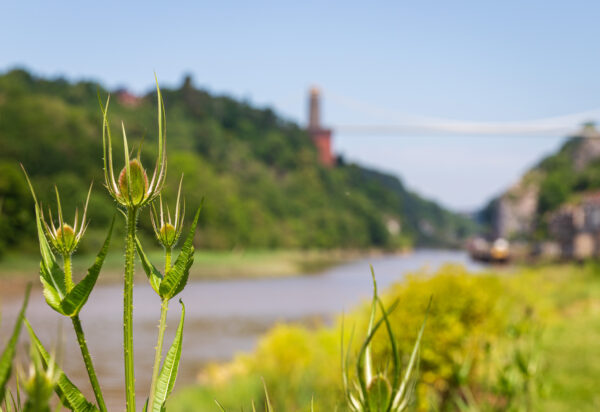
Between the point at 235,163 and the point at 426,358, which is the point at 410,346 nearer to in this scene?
the point at 426,358

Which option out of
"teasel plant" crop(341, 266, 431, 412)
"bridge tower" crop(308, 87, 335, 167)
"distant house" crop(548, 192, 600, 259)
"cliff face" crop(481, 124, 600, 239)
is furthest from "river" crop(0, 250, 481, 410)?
"cliff face" crop(481, 124, 600, 239)

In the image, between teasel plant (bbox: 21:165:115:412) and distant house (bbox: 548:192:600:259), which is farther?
distant house (bbox: 548:192:600:259)

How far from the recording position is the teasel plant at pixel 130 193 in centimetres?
45

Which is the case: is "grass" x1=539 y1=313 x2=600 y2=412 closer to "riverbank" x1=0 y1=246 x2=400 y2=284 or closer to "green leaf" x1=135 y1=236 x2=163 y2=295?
"green leaf" x1=135 y1=236 x2=163 y2=295

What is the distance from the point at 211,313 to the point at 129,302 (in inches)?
1168

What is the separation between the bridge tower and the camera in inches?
2087

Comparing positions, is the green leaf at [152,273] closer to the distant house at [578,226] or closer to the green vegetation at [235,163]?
the green vegetation at [235,163]

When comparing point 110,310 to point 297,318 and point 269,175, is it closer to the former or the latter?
point 297,318

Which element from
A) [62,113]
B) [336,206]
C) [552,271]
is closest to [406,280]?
[552,271]

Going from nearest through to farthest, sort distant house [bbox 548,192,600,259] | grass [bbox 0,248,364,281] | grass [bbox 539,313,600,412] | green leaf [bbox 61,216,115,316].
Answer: green leaf [bbox 61,216,115,316] < grass [bbox 539,313,600,412] < grass [bbox 0,248,364,281] < distant house [bbox 548,192,600,259]

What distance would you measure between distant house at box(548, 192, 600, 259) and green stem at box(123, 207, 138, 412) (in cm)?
4720

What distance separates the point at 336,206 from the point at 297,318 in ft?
88.1

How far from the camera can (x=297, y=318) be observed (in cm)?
2733

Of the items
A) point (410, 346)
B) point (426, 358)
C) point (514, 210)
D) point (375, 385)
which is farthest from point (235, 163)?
point (375, 385)
